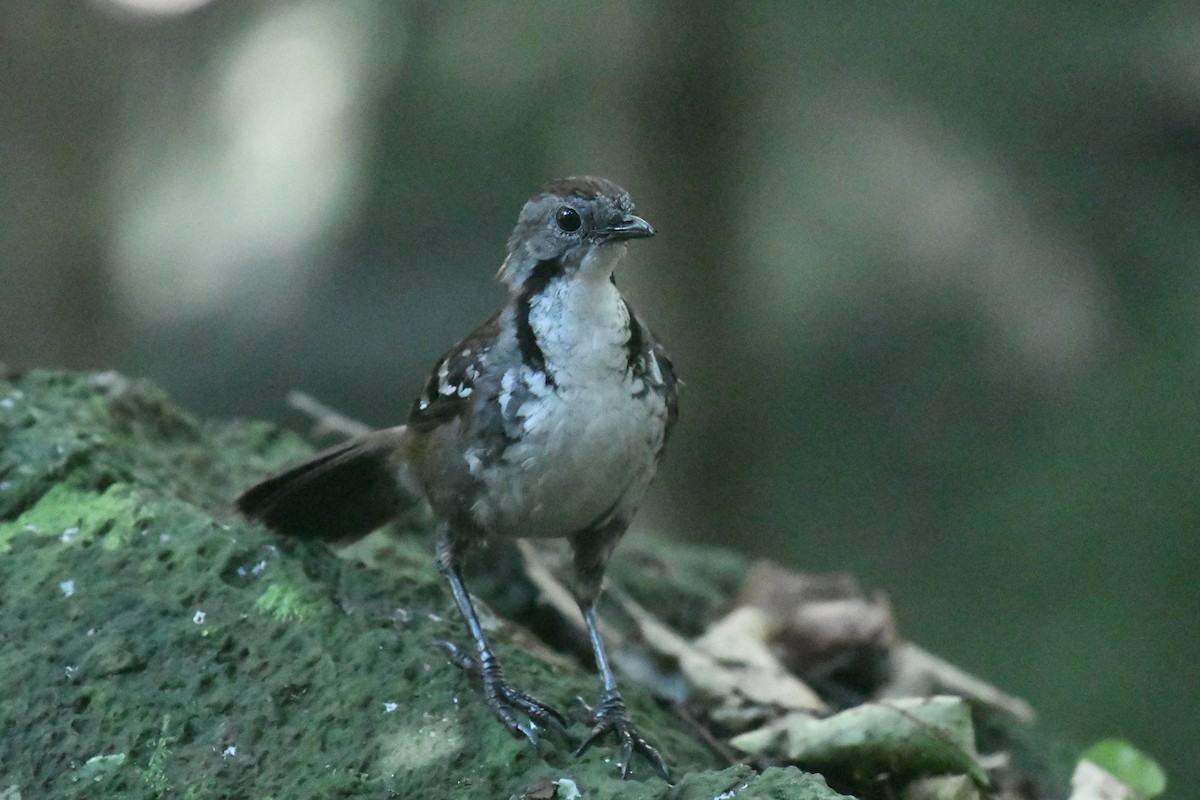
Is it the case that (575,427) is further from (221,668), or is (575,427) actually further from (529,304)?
(221,668)

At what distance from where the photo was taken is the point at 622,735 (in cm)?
265

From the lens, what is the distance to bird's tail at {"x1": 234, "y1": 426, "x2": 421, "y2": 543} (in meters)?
3.38

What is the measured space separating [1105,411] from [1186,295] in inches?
37.4

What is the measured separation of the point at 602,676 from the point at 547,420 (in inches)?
24.0

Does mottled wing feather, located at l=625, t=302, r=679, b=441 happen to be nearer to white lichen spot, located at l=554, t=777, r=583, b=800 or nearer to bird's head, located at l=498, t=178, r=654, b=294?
bird's head, located at l=498, t=178, r=654, b=294

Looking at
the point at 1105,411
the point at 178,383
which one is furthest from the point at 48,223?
the point at 1105,411

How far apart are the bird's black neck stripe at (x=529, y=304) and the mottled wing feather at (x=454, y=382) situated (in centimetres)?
9

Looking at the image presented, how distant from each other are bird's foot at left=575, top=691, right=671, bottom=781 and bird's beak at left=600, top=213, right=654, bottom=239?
3.60 feet

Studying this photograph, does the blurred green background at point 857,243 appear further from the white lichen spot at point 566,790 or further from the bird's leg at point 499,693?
the white lichen spot at point 566,790

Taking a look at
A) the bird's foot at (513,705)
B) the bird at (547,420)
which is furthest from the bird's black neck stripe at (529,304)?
the bird's foot at (513,705)

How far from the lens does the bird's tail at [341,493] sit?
3375mm

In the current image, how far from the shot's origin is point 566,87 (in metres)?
8.07

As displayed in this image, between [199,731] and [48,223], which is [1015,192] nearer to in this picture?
[48,223]

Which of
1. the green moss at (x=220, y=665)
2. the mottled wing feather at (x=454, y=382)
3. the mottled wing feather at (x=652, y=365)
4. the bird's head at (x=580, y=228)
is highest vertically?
the bird's head at (x=580, y=228)
